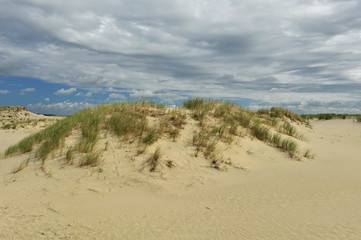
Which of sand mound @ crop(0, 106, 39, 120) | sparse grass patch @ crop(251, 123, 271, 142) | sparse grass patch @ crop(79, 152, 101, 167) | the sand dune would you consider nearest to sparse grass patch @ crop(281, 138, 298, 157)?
the sand dune

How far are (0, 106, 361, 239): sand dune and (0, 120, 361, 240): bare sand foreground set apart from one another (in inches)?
0.6

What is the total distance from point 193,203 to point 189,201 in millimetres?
136

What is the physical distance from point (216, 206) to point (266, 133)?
5.18 m

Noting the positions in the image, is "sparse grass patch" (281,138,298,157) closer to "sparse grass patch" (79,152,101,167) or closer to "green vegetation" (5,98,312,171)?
"green vegetation" (5,98,312,171)

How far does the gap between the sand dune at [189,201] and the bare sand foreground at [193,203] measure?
15 millimetres

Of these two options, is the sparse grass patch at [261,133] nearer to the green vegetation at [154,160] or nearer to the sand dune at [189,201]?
the sand dune at [189,201]

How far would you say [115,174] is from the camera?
6.83m

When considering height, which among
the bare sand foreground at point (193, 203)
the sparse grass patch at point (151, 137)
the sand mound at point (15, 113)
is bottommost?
the sand mound at point (15, 113)

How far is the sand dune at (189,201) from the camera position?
423 cm

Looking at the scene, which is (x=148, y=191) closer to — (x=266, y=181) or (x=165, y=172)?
A: (x=165, y=172)

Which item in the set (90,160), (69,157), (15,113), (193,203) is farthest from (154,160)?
(15,113)

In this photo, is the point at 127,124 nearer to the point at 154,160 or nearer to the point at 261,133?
the point at 154,160

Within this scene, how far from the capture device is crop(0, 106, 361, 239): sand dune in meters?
4.23

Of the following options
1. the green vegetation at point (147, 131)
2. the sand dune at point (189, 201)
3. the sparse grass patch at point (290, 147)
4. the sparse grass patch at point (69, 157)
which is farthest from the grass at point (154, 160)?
the sparse grass patch at point (290, 147)
